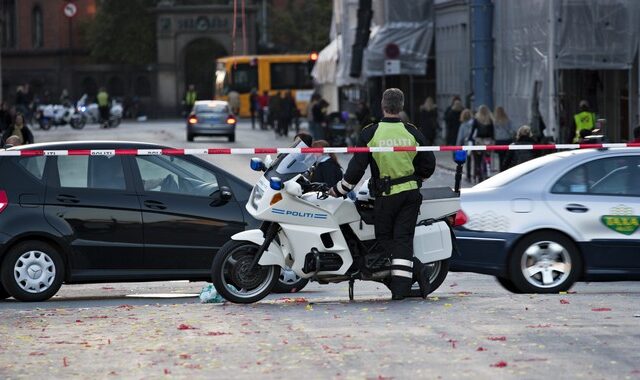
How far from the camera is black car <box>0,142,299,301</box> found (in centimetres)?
1316

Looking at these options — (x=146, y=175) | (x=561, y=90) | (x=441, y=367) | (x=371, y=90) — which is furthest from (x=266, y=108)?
(x=441, y=367)

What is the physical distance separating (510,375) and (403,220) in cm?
356

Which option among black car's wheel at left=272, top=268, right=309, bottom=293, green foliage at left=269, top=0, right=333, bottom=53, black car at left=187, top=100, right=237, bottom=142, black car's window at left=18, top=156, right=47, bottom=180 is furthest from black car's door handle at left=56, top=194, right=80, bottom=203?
green foliage at left=269, top=0, right=333, bottom=53

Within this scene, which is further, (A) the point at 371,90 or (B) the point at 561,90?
(A) the point at 371,90

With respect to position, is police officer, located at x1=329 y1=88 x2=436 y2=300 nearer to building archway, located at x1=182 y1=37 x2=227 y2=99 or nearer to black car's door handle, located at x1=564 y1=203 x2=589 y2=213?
black car's door handle, located at x1=564 y1=203 x2=589 y2=213

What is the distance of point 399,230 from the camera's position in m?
11.6

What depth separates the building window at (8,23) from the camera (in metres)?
93.0

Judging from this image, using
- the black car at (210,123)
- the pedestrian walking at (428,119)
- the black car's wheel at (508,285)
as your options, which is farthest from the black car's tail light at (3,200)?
the black car at (210,123)

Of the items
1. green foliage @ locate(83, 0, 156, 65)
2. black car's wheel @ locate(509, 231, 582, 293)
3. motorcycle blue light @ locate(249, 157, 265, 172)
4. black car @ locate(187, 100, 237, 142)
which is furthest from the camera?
green foliage @ locate(83, 0, 156, 65)

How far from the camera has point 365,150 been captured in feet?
38.2

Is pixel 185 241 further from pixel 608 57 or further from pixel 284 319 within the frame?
pixel 608 57

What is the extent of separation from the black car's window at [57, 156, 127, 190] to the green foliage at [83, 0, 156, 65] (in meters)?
73.0

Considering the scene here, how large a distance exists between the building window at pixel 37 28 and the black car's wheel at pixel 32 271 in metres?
80.8

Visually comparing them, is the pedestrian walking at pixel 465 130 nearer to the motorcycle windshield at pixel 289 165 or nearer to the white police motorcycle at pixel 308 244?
the motorcycle windshield at pixel 289 165
